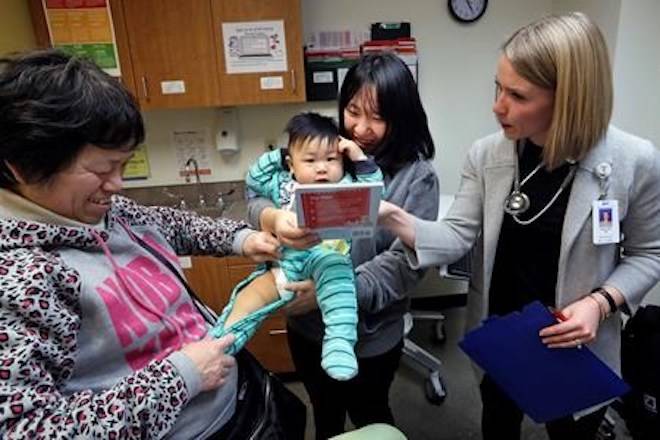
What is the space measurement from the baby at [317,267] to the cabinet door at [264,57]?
3.75 ft

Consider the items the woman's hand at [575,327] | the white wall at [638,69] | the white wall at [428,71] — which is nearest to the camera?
the woman's hand at [575,327]

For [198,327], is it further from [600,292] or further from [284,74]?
[284,74]

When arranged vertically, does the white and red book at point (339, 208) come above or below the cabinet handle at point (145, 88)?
below

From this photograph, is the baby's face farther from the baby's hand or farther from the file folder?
the file folder

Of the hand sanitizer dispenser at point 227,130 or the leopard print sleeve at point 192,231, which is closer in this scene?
the leopard print sleeve at point 192,231

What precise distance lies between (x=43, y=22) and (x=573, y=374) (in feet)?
8.49

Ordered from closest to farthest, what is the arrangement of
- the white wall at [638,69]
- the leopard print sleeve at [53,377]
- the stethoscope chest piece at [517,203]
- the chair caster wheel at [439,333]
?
the leopard print sleeve at [53,377]
the stethoscope chest piece at [517,203]
the white wall at [638,69]
the chair caster wheel at [439,333]

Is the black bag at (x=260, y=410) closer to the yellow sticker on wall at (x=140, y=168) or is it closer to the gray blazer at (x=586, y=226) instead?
the gray blazer at (x=586, y=226)

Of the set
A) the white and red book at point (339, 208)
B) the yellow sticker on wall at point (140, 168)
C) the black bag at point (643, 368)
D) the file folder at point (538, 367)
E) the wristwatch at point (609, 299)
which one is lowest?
the black bag at point (643, 368)

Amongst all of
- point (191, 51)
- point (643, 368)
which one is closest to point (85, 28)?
point (191, 51)

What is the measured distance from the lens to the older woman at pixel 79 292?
668 mm

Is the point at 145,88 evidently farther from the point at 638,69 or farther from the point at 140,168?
the point at 638,69

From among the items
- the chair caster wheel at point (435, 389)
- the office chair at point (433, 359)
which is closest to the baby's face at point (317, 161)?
the office chair at point (433, 359)

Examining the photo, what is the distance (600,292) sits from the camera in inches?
45.6
